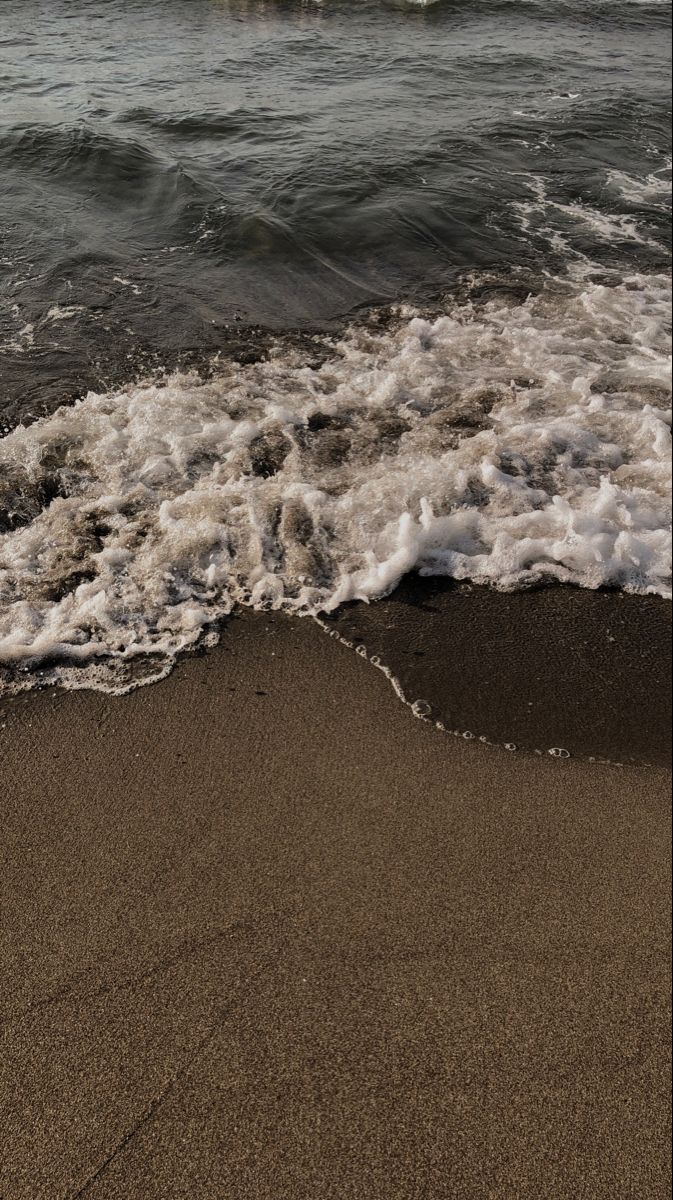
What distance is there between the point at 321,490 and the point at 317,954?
2445 mm

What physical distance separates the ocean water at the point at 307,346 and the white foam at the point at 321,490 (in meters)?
0.02

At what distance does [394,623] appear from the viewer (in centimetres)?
345

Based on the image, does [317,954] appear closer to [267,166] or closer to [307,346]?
[307,346]

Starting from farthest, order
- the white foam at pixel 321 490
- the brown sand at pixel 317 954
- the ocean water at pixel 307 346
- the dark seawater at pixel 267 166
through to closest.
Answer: the dark seawater at pixel 267 166, the ocean water at pixel 307 346, the white foam at pixel 321 490, the brown sand at pixel 317 954

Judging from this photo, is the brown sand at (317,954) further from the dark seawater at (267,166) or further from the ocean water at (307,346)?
the dark seawater at (267,166)

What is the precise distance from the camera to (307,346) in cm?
539

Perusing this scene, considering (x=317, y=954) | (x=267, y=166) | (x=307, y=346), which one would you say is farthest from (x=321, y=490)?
(x=267, y=166)

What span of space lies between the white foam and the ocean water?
0.02m

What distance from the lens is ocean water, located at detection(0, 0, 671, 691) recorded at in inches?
144

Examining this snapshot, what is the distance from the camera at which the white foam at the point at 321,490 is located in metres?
3.45

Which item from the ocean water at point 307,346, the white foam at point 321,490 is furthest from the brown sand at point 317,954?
the ocean water at point 307,346

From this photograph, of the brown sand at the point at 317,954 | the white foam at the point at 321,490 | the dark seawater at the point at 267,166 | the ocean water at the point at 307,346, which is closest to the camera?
the brown sand at the point at 317,954

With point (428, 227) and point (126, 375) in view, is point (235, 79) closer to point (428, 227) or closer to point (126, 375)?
point (428, 227)

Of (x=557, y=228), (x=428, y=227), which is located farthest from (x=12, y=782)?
(x=557, y=228)
